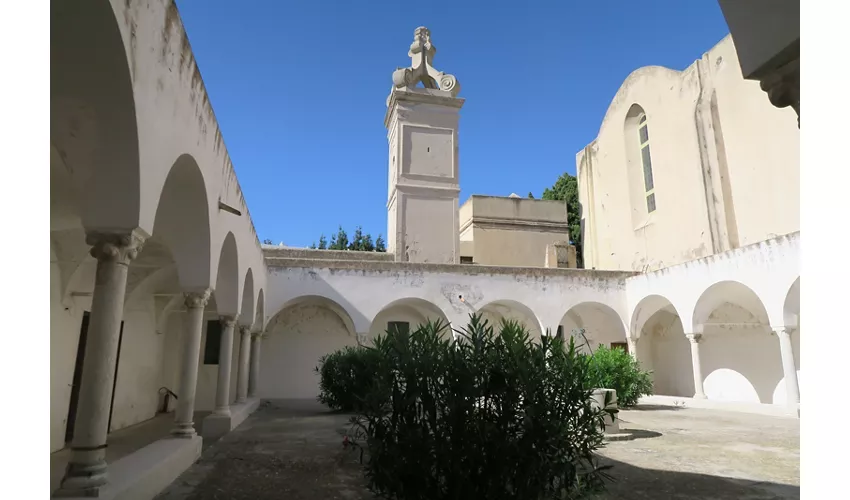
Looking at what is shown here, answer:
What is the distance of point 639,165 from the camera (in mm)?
22859

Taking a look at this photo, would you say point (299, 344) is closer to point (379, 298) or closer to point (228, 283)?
point (379, 298)

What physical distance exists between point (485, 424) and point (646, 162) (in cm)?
2148

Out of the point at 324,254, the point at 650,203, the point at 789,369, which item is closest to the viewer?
the point at 789,369

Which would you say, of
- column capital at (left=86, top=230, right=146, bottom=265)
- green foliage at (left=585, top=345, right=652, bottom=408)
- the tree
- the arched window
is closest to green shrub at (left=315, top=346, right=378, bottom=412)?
green foliage at (left=585, top=345, right=652, bottom=408)

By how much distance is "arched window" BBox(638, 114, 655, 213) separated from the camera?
73.4 feet

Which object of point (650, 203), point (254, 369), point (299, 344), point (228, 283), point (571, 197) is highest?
point (571, 197)

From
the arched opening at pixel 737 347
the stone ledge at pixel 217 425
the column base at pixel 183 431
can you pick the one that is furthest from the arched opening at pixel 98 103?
the arched opening at pixel 737 347

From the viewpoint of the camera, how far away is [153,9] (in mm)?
4309

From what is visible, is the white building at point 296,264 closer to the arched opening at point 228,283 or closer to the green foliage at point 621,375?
the arched opening at point 228,283

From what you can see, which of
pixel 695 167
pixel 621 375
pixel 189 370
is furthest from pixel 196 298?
pixel 695 167
